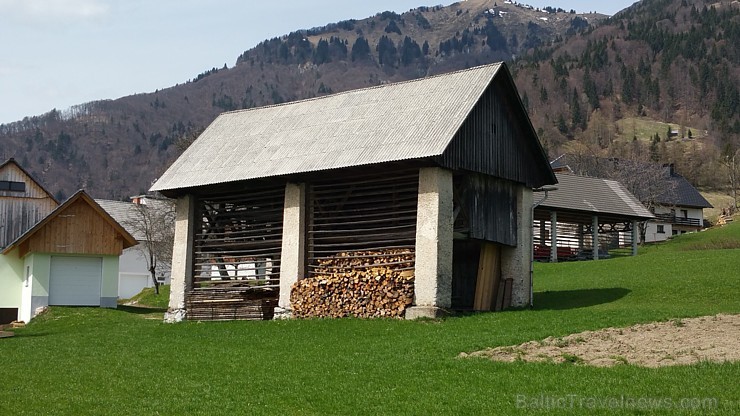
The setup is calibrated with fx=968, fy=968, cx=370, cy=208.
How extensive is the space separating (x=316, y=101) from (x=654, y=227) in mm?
64459

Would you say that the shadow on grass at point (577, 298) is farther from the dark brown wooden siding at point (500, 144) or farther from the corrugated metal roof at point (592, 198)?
the corrugated metal roof at point (592, 198)

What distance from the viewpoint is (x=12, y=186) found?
4800 cm

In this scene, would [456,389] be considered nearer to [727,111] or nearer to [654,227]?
[654,227]

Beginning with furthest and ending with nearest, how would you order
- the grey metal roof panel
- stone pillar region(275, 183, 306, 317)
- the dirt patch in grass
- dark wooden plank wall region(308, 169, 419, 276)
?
the grey metal roof panel < stone pillar region(275, 183, 306, 317) < dark wooden plank wall region(308, 169, 419, 276) < the dirt patch in grass

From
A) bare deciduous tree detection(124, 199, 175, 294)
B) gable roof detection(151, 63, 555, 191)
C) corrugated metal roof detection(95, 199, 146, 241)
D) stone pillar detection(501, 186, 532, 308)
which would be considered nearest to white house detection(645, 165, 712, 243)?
corrugated metal roof detection(95, 199, 146, 241)

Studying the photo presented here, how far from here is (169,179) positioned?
34.3m

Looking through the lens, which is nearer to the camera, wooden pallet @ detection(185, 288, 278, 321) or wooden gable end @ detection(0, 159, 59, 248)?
wooden pallet @ detection(185, 288, 278, 321)

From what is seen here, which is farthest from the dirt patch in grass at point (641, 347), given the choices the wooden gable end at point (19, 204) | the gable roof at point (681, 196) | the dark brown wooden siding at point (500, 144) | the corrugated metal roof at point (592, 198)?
the gable roof at point (681, 196)

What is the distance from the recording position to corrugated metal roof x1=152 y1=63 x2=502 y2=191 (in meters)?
28.6

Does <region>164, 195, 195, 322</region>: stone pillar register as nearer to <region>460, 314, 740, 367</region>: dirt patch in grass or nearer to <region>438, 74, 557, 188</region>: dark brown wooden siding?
<region>438, 74, 557, 188</region>: dark brown wooden siding

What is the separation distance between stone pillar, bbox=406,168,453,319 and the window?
27664 mm

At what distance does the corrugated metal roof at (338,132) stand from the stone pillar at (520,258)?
420 cm

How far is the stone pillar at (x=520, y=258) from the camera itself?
1203 inches

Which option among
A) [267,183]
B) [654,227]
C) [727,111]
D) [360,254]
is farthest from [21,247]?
[727,111]
